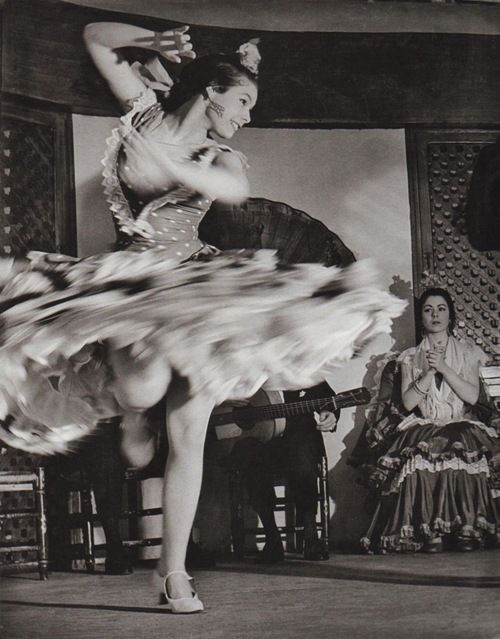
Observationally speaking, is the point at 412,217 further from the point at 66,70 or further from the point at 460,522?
the point at 66,70

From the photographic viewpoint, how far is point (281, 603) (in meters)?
2.76

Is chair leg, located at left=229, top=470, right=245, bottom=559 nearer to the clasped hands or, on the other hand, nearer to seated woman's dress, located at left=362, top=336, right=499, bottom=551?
seated woman's dress, located at left=362, top=336, right=499, bottom=551

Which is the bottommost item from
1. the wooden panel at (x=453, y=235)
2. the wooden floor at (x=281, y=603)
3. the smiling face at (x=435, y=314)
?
the wooden floor at (x=281, y=603)

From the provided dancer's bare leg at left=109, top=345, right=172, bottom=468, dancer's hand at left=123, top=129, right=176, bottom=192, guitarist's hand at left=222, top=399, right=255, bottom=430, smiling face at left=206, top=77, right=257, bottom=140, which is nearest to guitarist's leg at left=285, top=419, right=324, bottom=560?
guitarist's hand at left=222, top=399, right=255, bottom=430

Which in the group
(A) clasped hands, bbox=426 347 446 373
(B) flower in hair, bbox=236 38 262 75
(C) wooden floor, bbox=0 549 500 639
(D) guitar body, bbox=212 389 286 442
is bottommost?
(C) wooden floor, bbox=0 549 500 639

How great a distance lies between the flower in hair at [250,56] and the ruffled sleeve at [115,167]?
31cm

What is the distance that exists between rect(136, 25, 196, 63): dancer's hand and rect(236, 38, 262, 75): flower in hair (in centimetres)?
16

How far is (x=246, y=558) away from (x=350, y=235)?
41.3 inches

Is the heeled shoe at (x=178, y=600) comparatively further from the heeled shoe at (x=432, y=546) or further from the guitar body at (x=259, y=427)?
the heeled shoe at (x=432, y=546)

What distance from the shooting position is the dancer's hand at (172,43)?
3072mm

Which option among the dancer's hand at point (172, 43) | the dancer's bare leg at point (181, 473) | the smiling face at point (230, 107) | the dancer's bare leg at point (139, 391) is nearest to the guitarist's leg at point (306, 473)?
the dancer's bare leg at point (181, 473)

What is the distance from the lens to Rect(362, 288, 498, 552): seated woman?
9.52ft

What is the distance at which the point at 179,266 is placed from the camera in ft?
9.75

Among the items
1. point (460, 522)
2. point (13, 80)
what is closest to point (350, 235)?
point (460, 522)
